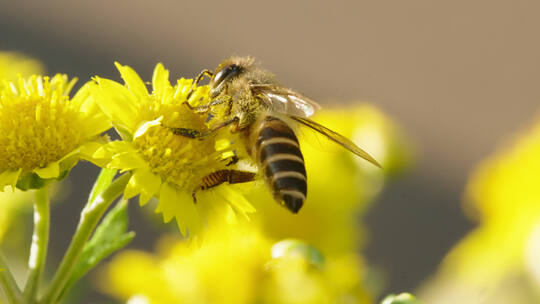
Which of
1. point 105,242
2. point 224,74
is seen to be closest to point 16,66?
point 224,74

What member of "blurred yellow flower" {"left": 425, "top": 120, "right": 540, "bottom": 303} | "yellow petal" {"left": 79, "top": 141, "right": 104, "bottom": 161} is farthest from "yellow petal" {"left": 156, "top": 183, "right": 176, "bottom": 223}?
"blurred yellow flower" {"left": 425, "top": 120, "right": 540, "bottom": 303}

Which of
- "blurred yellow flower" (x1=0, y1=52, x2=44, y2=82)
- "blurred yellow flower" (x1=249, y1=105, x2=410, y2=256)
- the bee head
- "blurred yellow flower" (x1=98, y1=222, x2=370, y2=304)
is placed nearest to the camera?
"blurred yellow flower" (x1=98, y1=222, x2=370, y2=304)

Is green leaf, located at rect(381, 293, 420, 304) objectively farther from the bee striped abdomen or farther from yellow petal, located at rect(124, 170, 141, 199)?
yellow petal, located at rect(124, 170, 141, 199)

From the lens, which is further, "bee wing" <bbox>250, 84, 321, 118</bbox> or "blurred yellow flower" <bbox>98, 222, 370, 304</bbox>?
"bee wing" <bbox>250, 84, 321, 118</bbox>

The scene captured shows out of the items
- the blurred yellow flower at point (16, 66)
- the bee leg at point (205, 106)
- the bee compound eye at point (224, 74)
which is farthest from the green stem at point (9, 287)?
the blurred yellow flower at point (16, 66)

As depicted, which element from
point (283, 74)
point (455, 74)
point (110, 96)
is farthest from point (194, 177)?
point (455, 74)

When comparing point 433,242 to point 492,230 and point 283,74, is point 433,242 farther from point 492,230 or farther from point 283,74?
point 492,230
